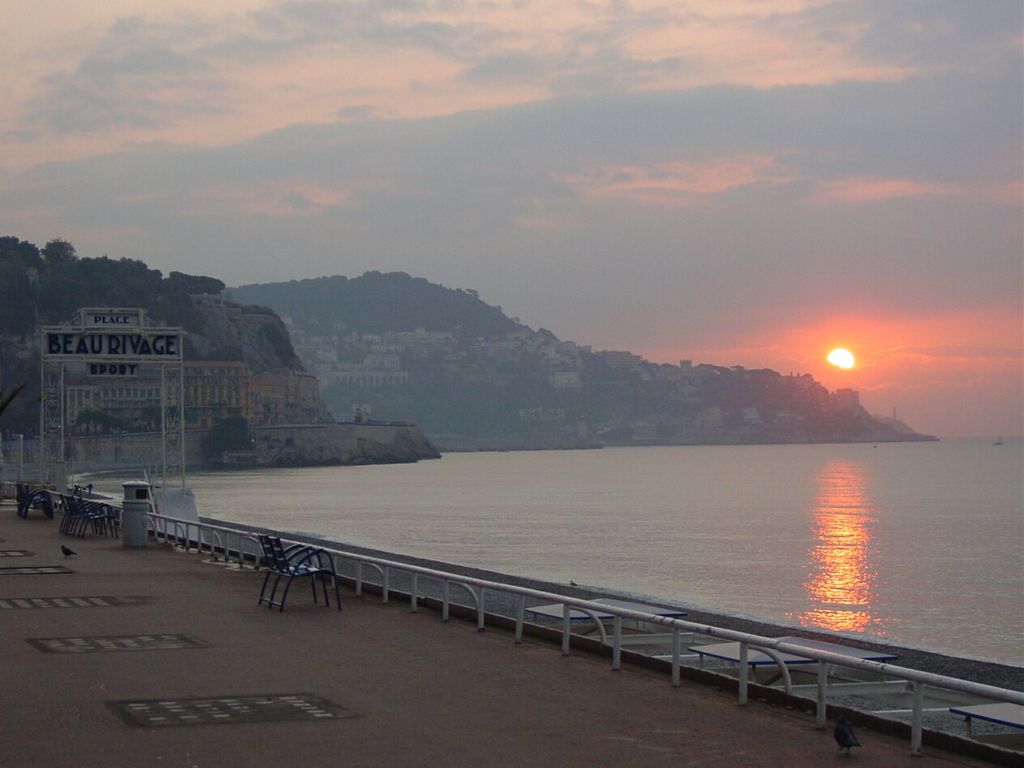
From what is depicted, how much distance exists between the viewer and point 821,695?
29.0 ft

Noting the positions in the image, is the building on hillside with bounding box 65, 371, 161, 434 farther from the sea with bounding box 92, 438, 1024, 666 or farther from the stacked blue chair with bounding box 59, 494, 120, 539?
the stacked blue chair with bounding box 59, 494, 120, 539

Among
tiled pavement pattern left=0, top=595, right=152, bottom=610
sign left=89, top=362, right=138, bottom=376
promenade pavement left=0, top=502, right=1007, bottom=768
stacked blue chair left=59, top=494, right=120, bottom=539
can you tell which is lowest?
promenade pavement left=0, top=502, right=1007, bottom=768

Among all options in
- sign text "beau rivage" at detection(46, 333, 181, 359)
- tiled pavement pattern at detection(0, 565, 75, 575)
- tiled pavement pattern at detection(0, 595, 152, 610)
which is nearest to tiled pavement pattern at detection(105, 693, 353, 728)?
tiled pavement pattern at detection(0, 595, 152, 610)

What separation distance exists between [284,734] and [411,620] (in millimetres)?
5503

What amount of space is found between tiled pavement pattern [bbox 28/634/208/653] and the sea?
57.0 feet

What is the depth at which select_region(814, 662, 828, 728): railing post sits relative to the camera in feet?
28.8

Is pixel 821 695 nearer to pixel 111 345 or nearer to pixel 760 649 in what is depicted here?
pixel 760 649

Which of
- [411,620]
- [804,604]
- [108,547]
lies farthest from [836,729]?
[804,604]

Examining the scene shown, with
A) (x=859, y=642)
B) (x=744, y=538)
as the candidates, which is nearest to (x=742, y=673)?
(x=859, y=642)

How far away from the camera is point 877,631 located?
103ft

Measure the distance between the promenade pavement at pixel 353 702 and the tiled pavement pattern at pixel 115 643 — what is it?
0.19 ft

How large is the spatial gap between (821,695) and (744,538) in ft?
179

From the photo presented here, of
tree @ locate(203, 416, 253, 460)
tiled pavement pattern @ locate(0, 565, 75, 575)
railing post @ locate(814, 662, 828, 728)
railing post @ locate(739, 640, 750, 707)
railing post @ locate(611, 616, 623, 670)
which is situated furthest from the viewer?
tree @ locate(203, 416, 253, 460)

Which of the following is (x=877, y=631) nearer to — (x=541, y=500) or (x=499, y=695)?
(x=499, y=695)
